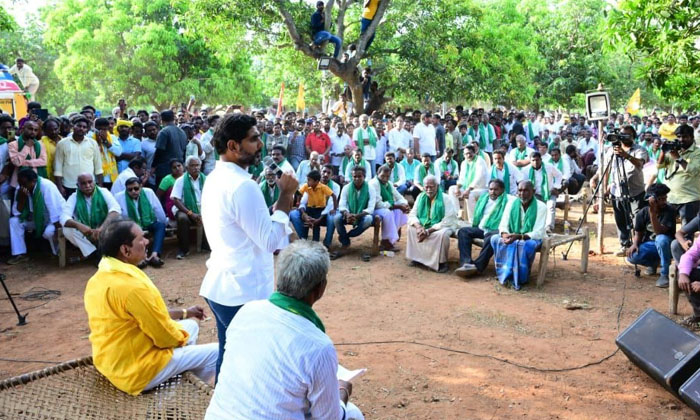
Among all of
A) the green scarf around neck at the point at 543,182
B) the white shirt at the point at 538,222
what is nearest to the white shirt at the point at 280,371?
the white shirt at the point at 538,222

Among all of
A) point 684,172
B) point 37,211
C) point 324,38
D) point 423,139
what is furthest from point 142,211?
point 324,38

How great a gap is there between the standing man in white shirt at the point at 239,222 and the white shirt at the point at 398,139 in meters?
9.84

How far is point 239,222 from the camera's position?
2486 millimetres

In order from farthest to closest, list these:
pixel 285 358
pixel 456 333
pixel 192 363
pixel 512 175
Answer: pixel 512 175 < pixel 456 333 < pixel 192 363 < pixel 285 358

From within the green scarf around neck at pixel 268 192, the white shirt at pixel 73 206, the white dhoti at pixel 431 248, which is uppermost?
the white shirt at pixel 73 206

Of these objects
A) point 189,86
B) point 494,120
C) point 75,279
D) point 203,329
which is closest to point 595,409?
point 203,329

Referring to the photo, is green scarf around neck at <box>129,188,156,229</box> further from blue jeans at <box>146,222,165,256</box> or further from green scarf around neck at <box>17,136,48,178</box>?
green scarf around neck at <box>17,136,48,178</box>

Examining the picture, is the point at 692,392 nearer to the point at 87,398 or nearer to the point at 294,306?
the point at 294,306

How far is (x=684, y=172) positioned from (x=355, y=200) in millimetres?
4095

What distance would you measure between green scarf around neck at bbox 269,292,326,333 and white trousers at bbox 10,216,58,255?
605 cm

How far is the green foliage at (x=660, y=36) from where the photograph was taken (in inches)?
236

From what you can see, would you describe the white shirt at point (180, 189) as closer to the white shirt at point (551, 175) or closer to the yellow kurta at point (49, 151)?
the yellow kurta at point (49, 151)

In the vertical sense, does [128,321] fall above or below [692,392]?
above

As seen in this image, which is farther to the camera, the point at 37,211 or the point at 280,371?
the point at 37,211
